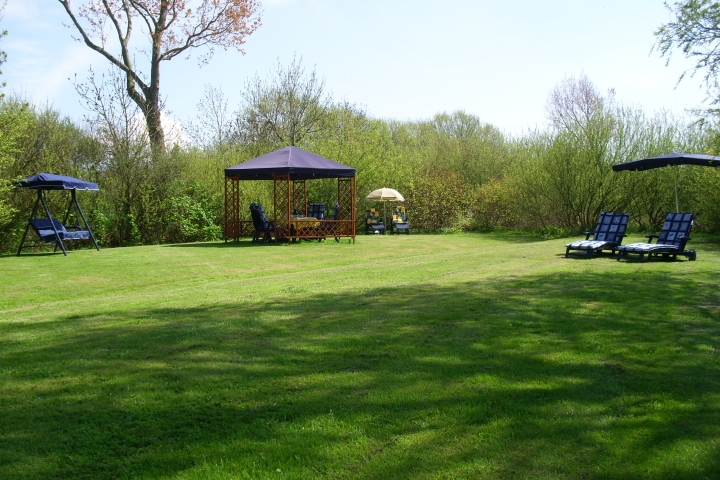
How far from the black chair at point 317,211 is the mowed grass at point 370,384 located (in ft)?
39.6

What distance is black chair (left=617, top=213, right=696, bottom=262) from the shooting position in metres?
12.2

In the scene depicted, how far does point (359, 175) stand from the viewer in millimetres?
25250

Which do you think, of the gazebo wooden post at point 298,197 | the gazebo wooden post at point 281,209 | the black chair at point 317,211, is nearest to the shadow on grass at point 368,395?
the gazebo wooden post at point 281,209

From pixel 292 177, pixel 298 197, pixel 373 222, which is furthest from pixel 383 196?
pixel 292 177

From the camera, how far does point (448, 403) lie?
3.85m

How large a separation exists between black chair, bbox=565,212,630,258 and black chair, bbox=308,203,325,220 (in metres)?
9.01

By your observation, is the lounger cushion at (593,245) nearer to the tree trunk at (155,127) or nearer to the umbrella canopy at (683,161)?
the umbrella canopy at (683,161)

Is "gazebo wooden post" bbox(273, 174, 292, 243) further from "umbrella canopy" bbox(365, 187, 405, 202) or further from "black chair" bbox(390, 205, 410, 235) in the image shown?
"black chair" bbox(390, 205, 410, 235)

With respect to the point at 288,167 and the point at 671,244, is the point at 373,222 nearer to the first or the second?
the point at 288,167

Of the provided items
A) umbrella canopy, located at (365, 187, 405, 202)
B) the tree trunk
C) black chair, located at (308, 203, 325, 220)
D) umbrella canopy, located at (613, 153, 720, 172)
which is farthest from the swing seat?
umbrella canopy, located at (613, 153, 720, 172)

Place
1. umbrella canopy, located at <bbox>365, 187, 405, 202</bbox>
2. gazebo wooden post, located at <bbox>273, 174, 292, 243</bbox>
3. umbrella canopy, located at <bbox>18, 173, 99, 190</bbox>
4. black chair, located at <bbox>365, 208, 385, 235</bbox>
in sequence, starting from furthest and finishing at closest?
1. black chair, located at <bbox>365, 208, 385, 235</bbox>
2. umbrella canopy, located at <bbox>365, 187, 405, 202</bbox>
3. gazebo wooden post, located at <bbox>273, 174, 292, 243</bbox>
4. umbrella canopy, located at <bbox>18, 173, 99, 190</bbox>

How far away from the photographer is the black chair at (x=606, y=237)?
13.2m

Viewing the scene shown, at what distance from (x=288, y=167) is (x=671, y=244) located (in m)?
9.66

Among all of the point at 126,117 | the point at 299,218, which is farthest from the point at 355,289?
the point at 126,117
